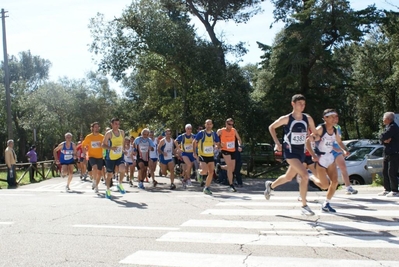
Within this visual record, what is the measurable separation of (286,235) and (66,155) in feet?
34.9

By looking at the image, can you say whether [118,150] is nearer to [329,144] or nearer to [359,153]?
[329,144]

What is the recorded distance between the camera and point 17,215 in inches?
353

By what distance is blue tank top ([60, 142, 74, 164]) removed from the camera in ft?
50.3

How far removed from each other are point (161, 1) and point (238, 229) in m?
19.6

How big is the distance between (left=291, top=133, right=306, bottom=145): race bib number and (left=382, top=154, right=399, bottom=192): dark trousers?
10.8 feet

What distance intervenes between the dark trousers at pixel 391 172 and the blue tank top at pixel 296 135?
Answer: 3.27 metres

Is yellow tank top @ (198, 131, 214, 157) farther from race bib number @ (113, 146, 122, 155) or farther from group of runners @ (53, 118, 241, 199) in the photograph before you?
race bib number @ (113, 146, 122, 155)

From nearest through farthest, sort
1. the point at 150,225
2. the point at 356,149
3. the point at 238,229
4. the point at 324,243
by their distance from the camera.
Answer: the point at 324,243 → the point at 238,229 → the point at 150,225 → the point at 356,149

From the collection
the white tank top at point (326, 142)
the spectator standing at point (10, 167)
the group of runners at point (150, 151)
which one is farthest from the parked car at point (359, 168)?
the spectator standing at point (10, 167)

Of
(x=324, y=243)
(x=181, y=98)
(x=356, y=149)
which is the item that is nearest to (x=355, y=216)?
(x=324, y=243)

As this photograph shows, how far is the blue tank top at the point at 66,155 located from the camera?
15.3 metres

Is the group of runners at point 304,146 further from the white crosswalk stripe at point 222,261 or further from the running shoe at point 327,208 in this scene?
the white crosswalk stripe at point 222,261

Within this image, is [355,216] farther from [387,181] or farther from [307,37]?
[307,37]

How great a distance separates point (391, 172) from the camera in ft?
32.8
